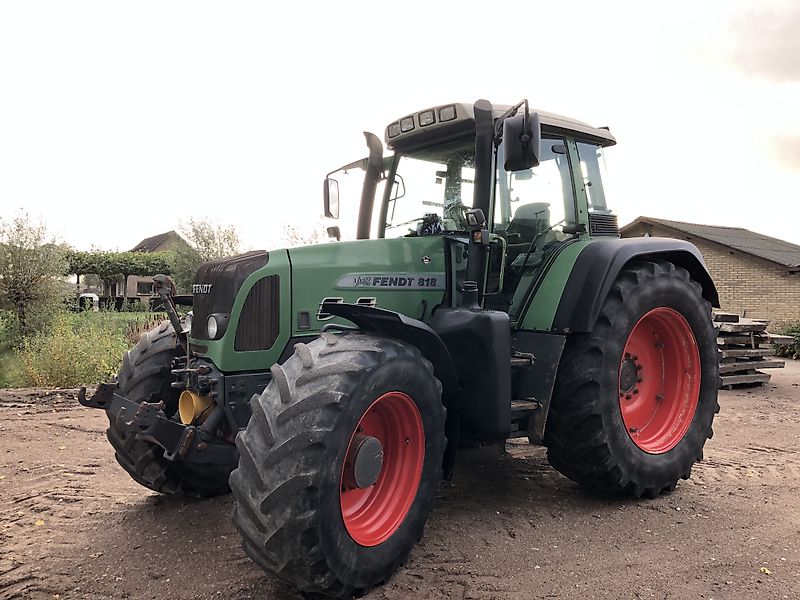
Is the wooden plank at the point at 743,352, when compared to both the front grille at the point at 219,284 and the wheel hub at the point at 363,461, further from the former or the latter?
the front grille at the point at 219,284

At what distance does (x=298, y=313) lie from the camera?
12.8 feet

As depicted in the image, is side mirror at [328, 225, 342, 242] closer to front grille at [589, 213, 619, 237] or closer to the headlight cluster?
the headlight cluster

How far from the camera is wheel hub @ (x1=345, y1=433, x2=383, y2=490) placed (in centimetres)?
321

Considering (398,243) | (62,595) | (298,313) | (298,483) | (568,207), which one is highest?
(568,207)

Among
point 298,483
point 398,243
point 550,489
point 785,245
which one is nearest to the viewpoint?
point 298,483

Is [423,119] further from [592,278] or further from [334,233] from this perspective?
[592,278]

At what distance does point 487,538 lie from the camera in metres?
3.87

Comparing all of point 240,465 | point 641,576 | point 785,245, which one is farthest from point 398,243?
point 785,245

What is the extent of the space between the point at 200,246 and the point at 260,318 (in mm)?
28922

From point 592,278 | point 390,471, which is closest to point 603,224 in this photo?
point 592,278

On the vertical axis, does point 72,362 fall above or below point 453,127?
below

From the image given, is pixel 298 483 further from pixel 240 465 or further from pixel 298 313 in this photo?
pixel 298 313

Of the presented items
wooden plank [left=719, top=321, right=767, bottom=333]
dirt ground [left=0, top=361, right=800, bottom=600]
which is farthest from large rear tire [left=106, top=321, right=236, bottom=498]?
wooden plank [left=719, top=321, right=767, bottom=333]

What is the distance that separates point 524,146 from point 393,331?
1348 millimetres
